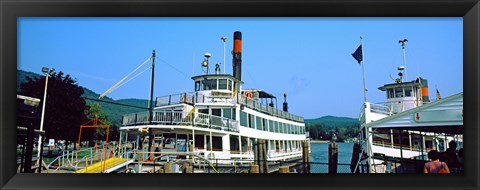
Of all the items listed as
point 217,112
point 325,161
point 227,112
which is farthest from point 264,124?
point 325,161

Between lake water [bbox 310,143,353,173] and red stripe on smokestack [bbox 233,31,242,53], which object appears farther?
red stripe on smokestack [bbox 233,31,242,53]

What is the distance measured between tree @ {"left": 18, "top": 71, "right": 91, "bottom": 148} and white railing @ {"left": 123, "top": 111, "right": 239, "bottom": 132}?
6222 mm

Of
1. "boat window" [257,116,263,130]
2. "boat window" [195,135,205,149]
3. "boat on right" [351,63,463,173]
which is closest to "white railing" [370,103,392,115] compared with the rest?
"boat on right" [351,63,463,173]

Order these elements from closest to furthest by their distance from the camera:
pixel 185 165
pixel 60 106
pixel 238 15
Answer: pixel 238 15 < pixel 185 165 < pixel 60 106

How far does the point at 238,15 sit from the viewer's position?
324cm

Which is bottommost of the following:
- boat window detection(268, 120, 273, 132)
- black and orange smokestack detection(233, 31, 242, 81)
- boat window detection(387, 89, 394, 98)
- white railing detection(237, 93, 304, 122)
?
boat window detection(268, 120, 273, 132)

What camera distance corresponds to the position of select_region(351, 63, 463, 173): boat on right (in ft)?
21.8

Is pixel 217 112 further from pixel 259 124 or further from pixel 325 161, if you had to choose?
pixel 325 161

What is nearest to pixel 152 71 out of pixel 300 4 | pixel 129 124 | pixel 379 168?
pixel 129 124

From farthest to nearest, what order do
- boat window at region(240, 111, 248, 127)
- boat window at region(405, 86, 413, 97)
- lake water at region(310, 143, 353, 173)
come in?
boat window at region(405, 86, 413, 97) < lake water at region(310, 143, 353, 173) < boat window at region(240, 111, 248, 127)

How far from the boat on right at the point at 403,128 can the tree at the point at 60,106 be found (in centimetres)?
1188

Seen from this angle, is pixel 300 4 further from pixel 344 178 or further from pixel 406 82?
pixel 406 82

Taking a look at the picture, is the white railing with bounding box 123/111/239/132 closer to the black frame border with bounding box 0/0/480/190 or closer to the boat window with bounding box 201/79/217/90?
the boat window with bounding box 201/79/217/90

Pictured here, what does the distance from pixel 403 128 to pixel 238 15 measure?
21.7 feet
